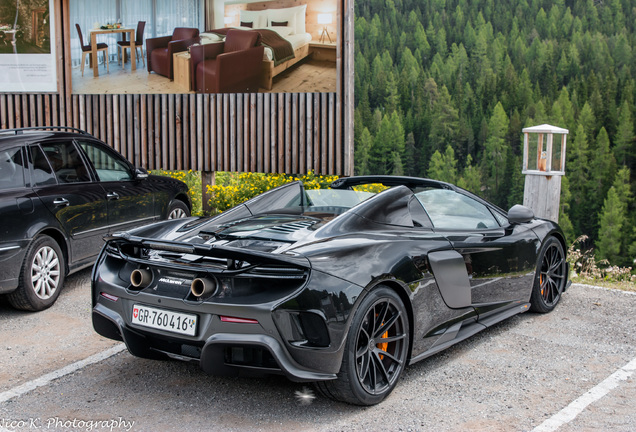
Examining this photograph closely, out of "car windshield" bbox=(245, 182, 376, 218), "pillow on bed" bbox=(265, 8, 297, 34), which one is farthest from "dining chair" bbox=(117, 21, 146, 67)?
"car windshield" bbox=(245, 182, 376, 218)

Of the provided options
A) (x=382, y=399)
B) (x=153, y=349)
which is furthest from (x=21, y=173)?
(x=382, y=399)

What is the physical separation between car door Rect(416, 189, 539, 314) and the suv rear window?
3635 mm

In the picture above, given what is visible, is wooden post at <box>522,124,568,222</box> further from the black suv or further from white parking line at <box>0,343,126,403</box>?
white parking line at <box>0,343,126,403</box>

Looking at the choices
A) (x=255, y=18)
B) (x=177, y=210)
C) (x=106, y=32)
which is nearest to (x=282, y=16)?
(x=255, y=18)

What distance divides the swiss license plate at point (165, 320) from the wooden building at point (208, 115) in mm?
6443

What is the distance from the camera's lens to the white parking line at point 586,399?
12.0 ft

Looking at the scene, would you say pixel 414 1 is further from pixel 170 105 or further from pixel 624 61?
pixel 170 105

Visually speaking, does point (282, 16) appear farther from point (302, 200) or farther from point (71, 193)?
point (302, 200)

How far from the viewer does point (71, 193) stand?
6.59 meters

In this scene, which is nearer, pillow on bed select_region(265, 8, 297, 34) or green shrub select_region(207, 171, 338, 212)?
pillow on bed select_region(265, 8, 297, 34)

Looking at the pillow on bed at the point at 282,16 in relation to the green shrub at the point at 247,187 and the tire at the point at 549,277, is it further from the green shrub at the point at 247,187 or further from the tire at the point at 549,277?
the tire at the point at 549,277

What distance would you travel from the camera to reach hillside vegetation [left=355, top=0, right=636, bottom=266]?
304 ft

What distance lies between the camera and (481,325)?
4.91 m

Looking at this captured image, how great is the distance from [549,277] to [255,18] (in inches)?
242
